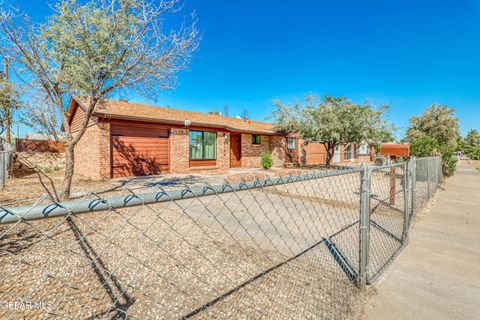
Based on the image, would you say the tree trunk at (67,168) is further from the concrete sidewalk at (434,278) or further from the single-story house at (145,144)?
the concrete sidewalk at (434,278)

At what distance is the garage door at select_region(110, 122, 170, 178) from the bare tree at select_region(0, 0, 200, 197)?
4211 mm

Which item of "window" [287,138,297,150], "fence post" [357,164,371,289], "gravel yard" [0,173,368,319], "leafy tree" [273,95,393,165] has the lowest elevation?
"gravel yard" [0,173,368,319]

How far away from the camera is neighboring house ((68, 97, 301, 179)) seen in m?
9.77

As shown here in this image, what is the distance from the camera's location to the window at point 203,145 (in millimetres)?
12805

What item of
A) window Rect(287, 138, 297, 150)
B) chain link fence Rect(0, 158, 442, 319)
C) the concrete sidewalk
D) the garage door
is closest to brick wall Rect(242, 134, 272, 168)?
window Rect(287, 138, 297, 150)

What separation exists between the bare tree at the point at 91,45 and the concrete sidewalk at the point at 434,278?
21.6 ft

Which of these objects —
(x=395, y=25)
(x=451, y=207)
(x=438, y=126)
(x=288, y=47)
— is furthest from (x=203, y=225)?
(x=438, y=126)

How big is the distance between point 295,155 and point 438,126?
13414 millimetres

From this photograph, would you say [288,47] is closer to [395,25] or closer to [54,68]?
[395,25]

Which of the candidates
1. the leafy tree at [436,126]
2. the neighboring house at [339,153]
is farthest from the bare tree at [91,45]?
the leafy tree at [436,126]

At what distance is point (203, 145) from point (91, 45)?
817cm

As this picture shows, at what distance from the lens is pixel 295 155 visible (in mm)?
19891

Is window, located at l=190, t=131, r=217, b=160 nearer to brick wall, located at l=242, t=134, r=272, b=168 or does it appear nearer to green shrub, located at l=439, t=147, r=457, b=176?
brick wall, located at l=242, t=134, r=272, b=168

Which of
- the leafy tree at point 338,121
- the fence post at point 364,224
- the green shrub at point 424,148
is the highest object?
the leafy tree at point 338,121
